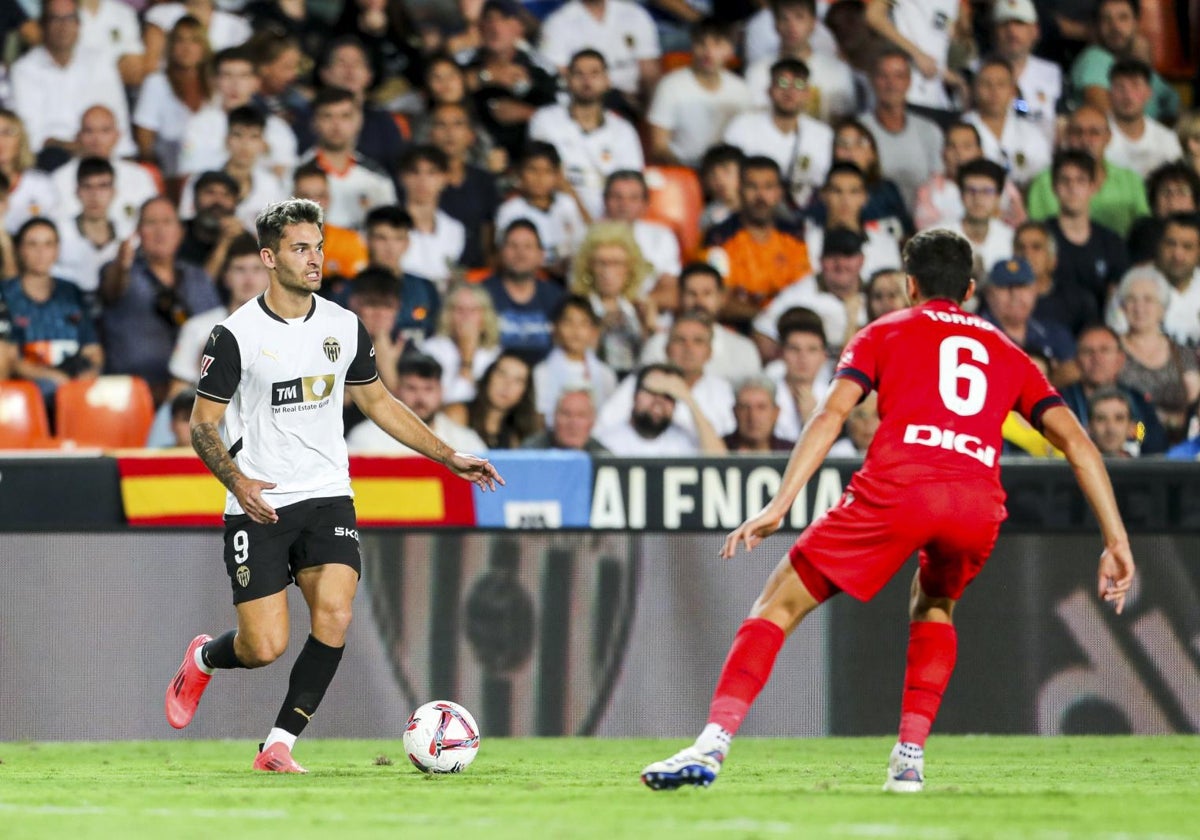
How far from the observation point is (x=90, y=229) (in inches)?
467

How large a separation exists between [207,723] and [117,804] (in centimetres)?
353

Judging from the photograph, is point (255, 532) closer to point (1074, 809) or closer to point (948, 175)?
point (1074, 809)

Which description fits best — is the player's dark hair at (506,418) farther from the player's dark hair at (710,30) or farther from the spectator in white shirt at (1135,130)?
the spectator in white shirt at (1135,130)

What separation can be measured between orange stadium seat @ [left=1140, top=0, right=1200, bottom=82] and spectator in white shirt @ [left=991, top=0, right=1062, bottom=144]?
1.16 m

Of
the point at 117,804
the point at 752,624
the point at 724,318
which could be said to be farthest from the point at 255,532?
the point at 724,318

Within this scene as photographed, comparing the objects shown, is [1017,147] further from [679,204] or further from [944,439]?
[944,439]

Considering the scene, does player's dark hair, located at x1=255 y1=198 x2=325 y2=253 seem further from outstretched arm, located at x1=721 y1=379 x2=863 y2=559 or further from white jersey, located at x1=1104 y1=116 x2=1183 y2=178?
white jersey, located at x1=1104 y1=116 x2=1183 y2=178

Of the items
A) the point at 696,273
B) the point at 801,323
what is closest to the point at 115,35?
the point at 696,273

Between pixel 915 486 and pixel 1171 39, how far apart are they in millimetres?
10569

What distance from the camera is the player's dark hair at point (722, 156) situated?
12.8m

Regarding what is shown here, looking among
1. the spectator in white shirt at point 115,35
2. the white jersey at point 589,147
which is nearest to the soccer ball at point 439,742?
the white jersey at point 589,147

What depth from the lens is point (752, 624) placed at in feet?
19.1

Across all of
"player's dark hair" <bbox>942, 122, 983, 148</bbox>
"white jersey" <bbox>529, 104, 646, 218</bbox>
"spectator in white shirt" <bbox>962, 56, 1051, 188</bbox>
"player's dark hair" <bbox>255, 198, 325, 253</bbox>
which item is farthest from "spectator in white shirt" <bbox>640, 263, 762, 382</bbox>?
"player's dark hair" <bbox>255, 198, 325, 253</bbox>

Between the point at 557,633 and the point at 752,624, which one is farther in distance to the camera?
the point at 557,633
